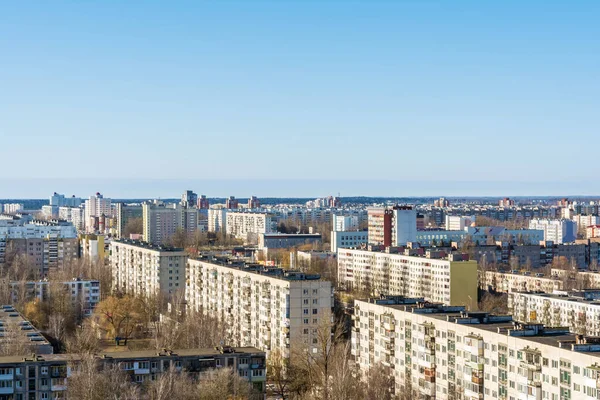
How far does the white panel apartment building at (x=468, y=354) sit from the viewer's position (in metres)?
11.7

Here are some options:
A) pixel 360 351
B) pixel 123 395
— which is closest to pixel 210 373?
pixel 123 395

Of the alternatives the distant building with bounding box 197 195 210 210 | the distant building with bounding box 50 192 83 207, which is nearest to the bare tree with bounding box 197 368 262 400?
the distant building with bounding box 197 195 210 210

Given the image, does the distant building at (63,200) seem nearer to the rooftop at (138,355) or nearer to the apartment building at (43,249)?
the apartment building at (43,249)

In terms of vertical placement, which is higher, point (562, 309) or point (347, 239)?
point (347, 239)

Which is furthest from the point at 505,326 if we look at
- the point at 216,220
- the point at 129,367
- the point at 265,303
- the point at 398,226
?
the point at 216,220

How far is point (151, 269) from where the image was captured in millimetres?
27531

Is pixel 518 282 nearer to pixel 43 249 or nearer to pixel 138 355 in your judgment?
pixel 43 249

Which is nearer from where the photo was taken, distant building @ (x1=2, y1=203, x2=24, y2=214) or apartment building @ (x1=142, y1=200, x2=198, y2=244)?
apartment building @ (x1=142, y1=200, x2=198, y2=244)

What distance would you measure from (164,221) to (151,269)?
93.7 feet

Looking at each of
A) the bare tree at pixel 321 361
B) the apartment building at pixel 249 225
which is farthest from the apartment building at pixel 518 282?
the apartment building at pixel 249 225

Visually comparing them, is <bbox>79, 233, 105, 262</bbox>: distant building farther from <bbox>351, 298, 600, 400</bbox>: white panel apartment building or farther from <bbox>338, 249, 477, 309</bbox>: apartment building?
<bbox>351, 298, 600, 400</bbox>: white panel apartment building

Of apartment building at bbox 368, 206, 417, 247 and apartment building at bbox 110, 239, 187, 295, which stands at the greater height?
apartment building at bbox 368, 206, 417, 247

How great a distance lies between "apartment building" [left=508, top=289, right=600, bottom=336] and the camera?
2086 centimetres

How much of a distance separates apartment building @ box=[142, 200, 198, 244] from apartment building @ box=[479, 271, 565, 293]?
2655cm
